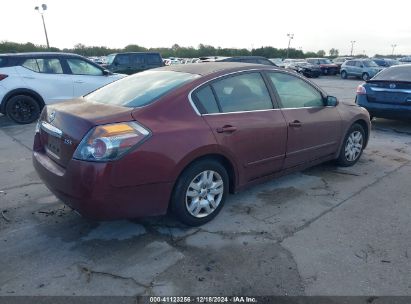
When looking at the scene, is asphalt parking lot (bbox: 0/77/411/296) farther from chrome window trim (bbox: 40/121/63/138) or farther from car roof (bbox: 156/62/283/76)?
car roof (bbox: 156/62/283/76)

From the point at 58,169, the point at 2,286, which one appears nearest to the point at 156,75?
the point at 58,169

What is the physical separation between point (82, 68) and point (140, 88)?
21.0 feet

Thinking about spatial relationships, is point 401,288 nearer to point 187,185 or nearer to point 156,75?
point 187,185

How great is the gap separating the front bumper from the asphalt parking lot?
0.37 metres

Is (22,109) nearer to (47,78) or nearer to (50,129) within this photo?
(47,78)

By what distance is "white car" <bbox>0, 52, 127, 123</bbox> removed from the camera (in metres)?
8.48

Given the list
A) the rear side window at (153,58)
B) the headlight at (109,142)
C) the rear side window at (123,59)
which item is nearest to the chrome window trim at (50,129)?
the headlight at (109,142)

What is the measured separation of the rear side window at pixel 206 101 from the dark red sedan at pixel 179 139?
0.4 inches

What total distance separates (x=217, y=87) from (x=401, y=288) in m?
2.34

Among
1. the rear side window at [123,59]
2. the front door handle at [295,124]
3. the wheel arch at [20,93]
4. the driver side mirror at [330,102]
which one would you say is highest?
the rear side window at [123,59]

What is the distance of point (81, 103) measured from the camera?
3.69 meters

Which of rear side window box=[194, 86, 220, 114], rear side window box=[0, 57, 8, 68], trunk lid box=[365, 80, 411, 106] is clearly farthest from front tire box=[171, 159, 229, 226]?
rear side window box=[0, 57, 8, 68]

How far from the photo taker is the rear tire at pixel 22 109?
28.0ft

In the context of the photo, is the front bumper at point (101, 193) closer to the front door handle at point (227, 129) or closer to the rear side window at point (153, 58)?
the front door handle at point (227, 129)
